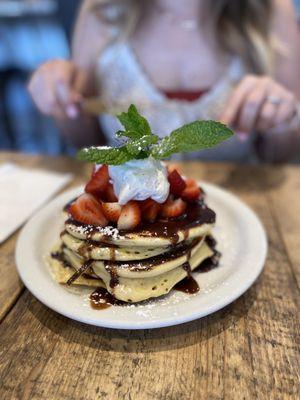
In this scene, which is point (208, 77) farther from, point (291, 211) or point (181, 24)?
point (291, 211)

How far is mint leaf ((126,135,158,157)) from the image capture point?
0.73m

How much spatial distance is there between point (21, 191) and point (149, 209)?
59cm

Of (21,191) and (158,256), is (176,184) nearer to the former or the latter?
(158,256)

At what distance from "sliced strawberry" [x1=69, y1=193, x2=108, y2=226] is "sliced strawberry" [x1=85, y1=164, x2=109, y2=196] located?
0.04m

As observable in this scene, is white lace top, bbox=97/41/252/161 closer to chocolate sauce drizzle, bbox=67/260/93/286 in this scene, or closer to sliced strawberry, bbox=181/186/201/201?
sliced strawberry, bbox=181/186/201/201

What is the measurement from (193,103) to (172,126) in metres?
0.12

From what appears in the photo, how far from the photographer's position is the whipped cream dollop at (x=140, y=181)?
732 millimetres

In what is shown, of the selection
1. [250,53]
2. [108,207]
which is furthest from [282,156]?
[108,207]

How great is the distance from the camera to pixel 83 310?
661 millimetres

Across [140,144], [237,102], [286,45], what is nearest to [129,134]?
[140,144]

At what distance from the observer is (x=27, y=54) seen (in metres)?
3.61

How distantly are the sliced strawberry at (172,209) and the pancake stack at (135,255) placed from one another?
12mm

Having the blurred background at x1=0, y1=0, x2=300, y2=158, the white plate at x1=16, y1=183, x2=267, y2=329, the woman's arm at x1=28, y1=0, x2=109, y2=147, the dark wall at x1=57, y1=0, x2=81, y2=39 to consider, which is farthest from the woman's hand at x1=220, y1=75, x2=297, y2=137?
the dark wall at x1=57, y1=0, x2=81, y2=39

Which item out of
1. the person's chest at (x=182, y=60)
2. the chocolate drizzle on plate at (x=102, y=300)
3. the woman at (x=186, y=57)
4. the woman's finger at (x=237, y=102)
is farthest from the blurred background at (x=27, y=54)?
the chocolate drizzle on plate at (x=102, y=300)
